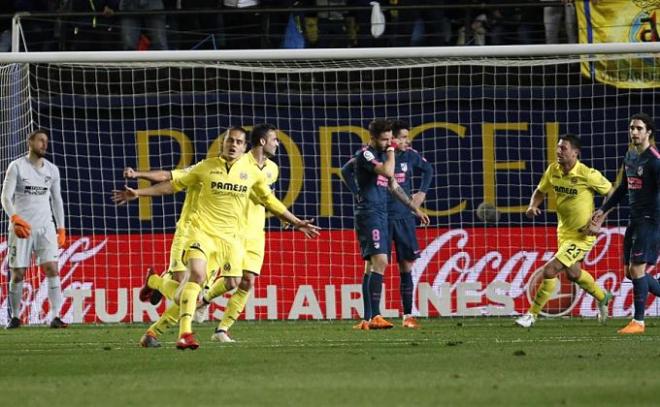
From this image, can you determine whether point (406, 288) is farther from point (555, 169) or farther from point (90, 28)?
point (90, 28)

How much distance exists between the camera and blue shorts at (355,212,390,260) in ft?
49.0

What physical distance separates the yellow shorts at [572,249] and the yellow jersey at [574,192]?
0.07m

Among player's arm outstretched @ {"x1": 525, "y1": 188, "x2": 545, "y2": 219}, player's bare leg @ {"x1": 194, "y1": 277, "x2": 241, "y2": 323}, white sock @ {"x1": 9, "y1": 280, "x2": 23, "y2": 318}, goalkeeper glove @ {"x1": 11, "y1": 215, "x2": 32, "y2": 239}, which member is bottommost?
white sock @ {"x1": 9, "y1": 280, "x2": 23, "y2": 318}

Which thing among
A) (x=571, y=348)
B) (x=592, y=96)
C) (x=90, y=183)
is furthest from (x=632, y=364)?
(x=90, y=183)

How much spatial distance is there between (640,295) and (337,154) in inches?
209

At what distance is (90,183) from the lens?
732 inches

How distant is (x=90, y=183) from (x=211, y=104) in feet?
5.95

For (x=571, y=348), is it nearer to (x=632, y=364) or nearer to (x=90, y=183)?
(x=632, y=364)

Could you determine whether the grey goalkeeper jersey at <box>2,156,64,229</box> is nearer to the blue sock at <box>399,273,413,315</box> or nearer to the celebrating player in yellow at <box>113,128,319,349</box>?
the blue sock at <box>399,273,413,315</box>

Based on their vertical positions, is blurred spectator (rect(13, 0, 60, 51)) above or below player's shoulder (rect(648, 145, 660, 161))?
above

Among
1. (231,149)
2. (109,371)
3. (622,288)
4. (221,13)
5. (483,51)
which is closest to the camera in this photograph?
(109,371)

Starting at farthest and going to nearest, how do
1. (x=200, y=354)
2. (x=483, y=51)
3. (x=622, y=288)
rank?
(x=622, y=288)
(x=483, y=51)
(x=200, y=354)

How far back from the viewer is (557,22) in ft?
62.3

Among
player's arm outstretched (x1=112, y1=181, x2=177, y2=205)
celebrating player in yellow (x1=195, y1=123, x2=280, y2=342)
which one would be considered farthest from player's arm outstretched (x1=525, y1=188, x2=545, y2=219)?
player's arm outstretched (x1=112, y1=181, x2=177, y2=205)
